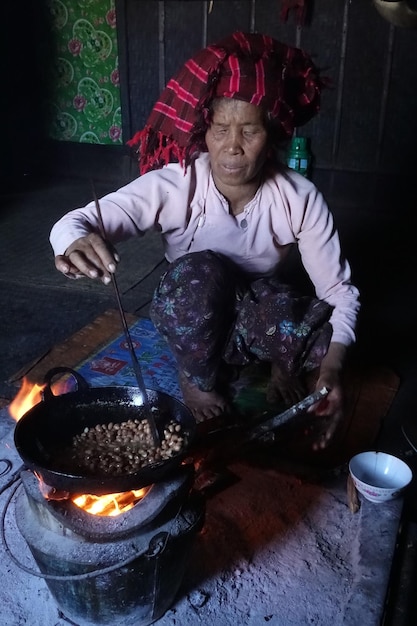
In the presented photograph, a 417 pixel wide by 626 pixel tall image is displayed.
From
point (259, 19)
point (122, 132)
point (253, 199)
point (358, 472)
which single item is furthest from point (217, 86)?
point (122, 132)

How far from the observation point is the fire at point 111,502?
1093 millimetres

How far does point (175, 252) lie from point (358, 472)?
935 millimetres

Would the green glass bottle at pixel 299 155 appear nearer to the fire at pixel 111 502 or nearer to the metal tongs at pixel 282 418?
the metal tongs at pixel 282 418

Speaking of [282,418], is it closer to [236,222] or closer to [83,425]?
[83,425]

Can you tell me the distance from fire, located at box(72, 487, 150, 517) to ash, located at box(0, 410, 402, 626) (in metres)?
0.31

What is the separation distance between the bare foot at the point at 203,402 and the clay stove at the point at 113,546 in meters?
0.72

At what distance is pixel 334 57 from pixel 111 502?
3822 millimetres

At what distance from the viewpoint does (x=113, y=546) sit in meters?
1.06

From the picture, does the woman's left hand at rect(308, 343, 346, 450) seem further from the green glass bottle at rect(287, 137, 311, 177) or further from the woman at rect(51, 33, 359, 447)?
the green glass bottle at rect(287, 137, 311, 177)

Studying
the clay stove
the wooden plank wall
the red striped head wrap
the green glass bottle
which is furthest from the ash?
the wooden plank wall

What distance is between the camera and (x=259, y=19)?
4.18 m

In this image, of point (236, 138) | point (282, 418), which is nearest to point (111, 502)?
point (282, 418)

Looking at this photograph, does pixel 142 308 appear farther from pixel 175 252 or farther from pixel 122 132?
pixel 122 132

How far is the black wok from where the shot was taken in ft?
3.28
